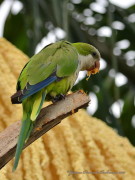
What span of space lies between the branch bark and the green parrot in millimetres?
15

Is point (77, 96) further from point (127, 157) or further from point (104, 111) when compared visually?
point (104, 111)

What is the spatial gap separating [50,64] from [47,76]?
51 mm

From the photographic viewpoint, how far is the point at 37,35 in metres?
1.62

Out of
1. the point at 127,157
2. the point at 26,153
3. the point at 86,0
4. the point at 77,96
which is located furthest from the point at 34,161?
the point at 86,0

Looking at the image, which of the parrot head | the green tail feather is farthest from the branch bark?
the parrot head

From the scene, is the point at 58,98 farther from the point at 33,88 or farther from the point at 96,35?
the point at 96,35

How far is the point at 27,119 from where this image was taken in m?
1.00

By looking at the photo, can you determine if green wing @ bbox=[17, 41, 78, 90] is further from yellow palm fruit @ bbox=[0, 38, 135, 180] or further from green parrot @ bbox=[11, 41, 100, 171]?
yellow palm fruit @ bbox=[0, 38, 135, 180]

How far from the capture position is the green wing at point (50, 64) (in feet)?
3.64

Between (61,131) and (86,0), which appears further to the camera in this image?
(86,0)

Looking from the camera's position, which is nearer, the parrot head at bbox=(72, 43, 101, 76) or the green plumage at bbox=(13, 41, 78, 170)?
the green plumage at bbox=(13, 41, 78, 170)

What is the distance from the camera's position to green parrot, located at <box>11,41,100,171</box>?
104cm

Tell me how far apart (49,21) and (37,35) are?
0.92ft

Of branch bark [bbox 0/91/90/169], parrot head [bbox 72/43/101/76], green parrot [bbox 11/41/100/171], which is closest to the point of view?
branch bark [bbox 0/91/90/169]
